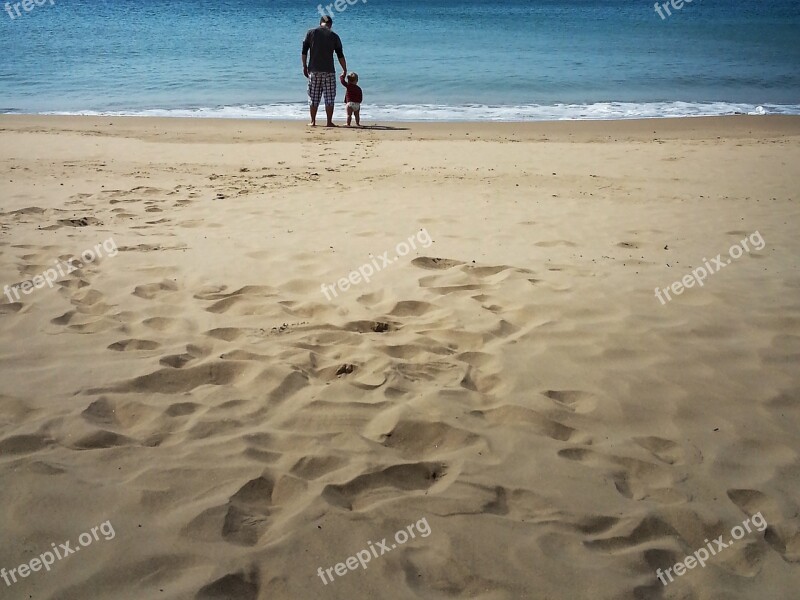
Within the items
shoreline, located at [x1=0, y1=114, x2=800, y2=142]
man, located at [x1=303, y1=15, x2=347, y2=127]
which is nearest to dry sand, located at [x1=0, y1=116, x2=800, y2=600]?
shoreline, located at [x1=0, y1=114, x2=800, y2=142]

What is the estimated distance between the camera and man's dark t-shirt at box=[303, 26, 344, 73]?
11.1 metres

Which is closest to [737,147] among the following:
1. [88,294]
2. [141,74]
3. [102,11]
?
[88,294]

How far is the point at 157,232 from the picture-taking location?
550cm

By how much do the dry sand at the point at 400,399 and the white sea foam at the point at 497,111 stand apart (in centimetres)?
851

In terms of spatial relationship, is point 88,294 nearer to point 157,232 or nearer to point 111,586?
point 157,232

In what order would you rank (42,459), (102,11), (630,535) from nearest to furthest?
(630,535)
(42,459)
(102,11)

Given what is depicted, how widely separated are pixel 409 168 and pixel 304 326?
4.72m

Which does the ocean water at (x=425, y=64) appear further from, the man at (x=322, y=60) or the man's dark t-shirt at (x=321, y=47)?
the man's dark t-shirt at (x=321, y=47)

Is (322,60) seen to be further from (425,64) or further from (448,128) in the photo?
(425,64)

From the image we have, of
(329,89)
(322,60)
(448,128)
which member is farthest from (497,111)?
(322,60)

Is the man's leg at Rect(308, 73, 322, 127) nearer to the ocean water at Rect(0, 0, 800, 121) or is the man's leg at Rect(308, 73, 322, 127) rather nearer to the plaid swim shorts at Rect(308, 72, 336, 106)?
the plaid swim shorts at Rect(308, 72, 336, 106)

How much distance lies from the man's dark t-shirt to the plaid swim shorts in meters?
0.09

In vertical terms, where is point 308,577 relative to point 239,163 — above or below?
below

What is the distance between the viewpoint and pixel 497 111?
49.2 ft
